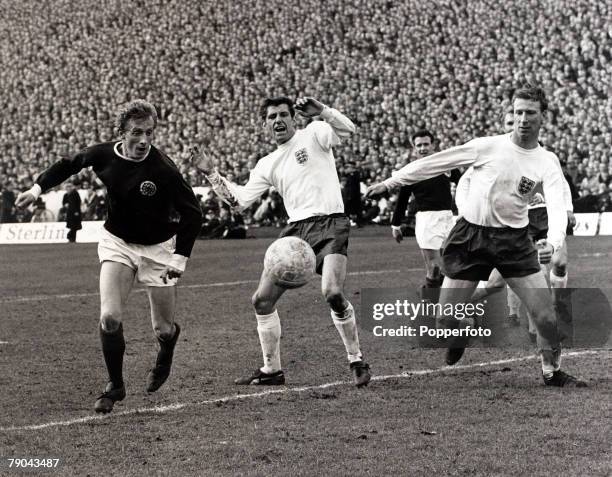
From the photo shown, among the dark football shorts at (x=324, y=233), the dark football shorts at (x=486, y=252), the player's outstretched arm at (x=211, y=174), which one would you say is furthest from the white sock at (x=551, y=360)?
the player's outstretched arm at (x=211, y=174)

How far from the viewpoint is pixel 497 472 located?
3906 mm

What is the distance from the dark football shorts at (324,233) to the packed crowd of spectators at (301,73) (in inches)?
231

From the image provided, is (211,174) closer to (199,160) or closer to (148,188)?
(199,160)

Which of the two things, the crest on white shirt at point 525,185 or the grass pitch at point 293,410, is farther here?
the crest on white shirt at point 525,185

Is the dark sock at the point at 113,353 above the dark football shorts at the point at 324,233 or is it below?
below

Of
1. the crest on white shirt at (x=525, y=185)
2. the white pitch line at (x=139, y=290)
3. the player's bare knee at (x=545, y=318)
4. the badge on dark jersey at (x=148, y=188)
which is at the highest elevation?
the badge on dark jersey at (x=148, y=188)

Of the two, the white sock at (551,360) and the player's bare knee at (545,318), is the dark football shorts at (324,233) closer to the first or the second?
the player's bare knee at (545,318)

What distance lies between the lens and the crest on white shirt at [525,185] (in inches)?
224

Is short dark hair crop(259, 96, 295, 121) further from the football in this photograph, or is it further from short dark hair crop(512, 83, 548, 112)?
short dark hair crop(512, 83, 548, 112)

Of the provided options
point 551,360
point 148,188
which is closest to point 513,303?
point 551,360

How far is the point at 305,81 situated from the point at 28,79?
21.1 feet

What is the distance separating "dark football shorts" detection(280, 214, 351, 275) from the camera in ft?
20.0

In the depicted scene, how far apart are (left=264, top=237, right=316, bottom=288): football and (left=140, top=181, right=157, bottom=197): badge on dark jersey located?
828mm

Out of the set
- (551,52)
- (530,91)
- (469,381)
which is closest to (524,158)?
(530,91)
